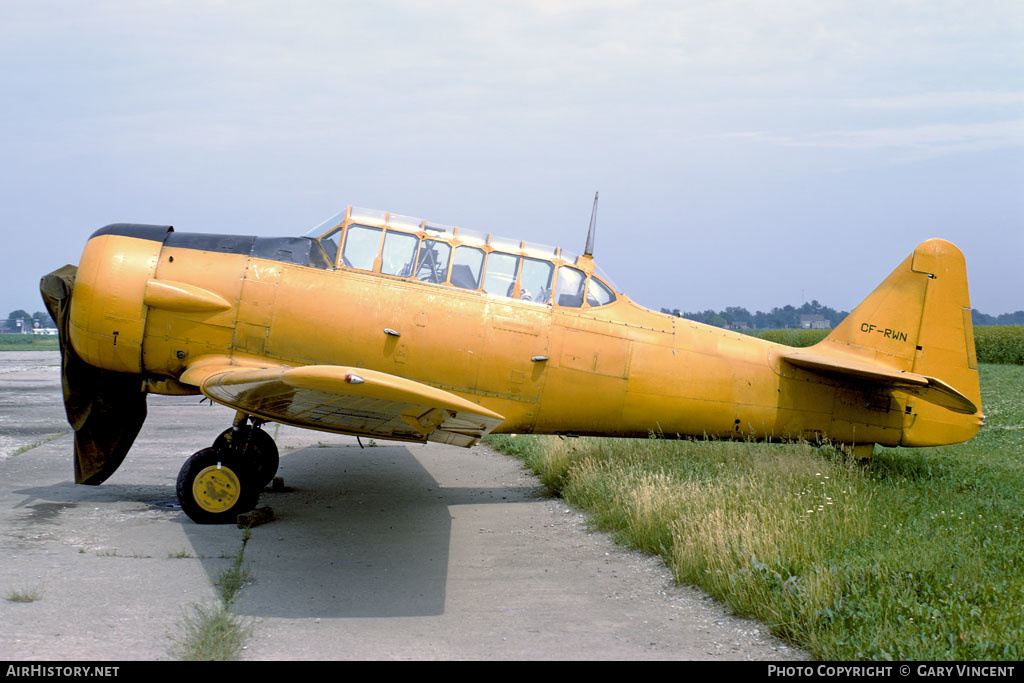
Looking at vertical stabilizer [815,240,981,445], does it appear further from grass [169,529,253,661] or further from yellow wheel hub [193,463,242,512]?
grass [169,529,253,661]

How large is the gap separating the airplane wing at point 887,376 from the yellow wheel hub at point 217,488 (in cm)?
570

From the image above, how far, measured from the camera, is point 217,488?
23.6 feet

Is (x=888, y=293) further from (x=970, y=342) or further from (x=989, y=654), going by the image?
(x=989, y=654)

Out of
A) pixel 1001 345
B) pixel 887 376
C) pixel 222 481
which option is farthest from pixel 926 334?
pixel 1001 345

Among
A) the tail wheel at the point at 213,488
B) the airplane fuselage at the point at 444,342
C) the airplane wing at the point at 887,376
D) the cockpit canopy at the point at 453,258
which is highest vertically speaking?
the cockpit canopy at the point at 453,258

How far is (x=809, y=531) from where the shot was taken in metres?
5.91

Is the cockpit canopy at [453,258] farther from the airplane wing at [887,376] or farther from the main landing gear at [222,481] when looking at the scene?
the airplane wing at [887,376]

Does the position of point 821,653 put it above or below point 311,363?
below

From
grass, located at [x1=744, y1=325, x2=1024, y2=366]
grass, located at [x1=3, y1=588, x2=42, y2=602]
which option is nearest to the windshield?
grass, located at [x1=3, y1=588, x2=42, y2=602]

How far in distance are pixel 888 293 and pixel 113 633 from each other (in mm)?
8240

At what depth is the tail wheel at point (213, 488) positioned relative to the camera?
7160mm

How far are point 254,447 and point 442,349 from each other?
226cm

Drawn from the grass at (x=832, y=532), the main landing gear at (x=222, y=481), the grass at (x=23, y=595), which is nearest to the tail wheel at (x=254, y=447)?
the main landing gear at (x=222, y=481)
